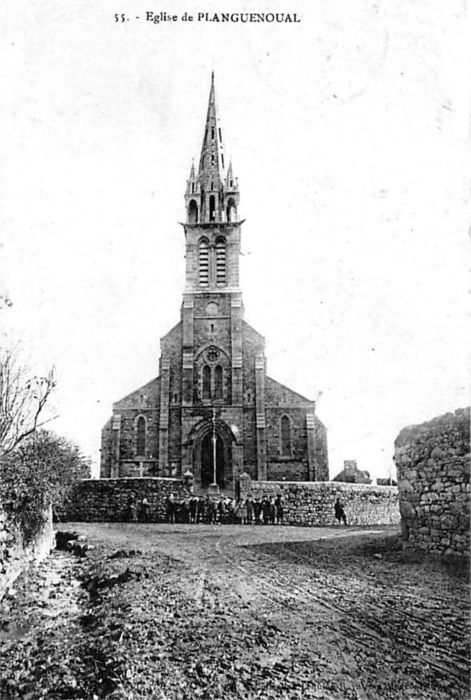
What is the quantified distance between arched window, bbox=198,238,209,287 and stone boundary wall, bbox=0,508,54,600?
1149 inches

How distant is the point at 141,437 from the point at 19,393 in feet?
65.0

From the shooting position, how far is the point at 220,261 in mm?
39781

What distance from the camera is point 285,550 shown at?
11.5m

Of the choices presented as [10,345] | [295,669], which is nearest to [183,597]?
[295,669]

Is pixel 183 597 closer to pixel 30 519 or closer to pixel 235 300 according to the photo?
pixel 30 519

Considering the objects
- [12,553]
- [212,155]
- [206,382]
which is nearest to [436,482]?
[12,553]

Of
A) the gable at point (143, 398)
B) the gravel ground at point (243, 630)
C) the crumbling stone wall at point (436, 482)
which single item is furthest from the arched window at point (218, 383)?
the crumbling stone wall at point (436, 482)

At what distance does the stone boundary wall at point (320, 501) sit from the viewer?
2241cm

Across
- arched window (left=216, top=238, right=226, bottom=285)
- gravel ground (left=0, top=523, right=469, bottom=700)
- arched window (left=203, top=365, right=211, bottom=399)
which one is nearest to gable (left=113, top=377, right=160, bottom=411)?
arched window (left=203, top=365, right=211, bottom=399)

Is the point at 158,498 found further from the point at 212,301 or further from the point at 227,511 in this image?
the point at 212,301

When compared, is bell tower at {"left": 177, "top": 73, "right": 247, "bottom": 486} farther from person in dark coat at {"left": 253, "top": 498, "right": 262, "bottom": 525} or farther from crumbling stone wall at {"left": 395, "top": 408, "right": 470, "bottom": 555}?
crumbling stone wall at {"left": 395, "top": 408, "right": 470, "bottom": 555}

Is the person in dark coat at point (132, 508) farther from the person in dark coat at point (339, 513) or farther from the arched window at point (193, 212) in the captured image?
the arched window at point (193, 212)

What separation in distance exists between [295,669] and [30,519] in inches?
328

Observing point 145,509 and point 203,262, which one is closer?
point 145,509
